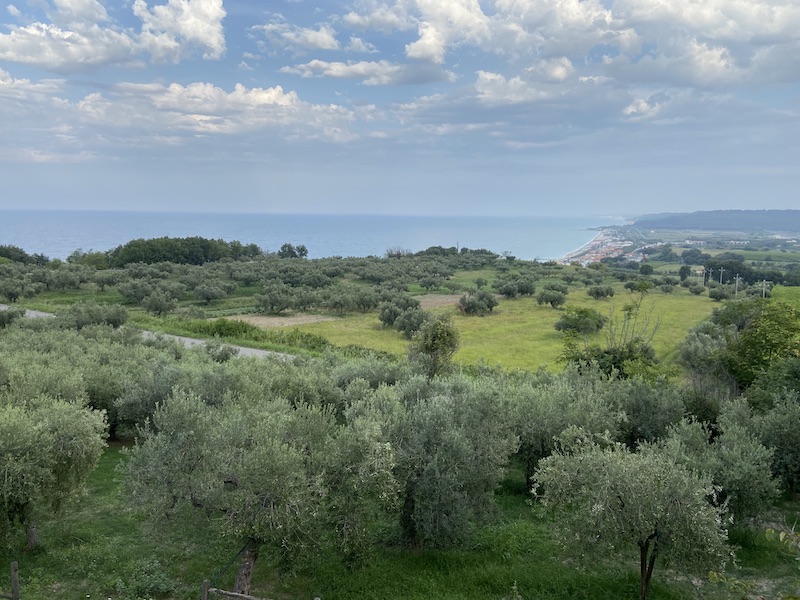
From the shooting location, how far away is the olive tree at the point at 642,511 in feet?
41.9

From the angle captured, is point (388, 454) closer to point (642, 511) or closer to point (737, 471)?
point (642, 511)

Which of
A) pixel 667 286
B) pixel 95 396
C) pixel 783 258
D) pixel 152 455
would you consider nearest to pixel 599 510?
pixel 152 455

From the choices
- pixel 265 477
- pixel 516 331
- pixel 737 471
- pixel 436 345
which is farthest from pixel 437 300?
pixel 265 477

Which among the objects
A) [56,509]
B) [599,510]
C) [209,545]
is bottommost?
[209,545]

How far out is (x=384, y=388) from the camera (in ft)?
66.7

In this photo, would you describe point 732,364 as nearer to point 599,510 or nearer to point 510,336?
point 599,510

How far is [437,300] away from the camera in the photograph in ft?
276

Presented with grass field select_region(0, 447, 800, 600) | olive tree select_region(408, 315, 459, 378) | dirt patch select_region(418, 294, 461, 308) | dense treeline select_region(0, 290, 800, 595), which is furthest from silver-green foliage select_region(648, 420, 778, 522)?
dirt patch select_region(418, 294, 461, 308)

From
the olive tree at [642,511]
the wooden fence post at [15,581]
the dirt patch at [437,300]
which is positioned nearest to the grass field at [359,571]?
the wooden fence post at [15,581]

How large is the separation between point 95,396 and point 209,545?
12296mm

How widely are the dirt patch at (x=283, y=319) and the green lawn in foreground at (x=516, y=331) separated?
102 inches

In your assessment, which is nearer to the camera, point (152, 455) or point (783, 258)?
point (152, 455)

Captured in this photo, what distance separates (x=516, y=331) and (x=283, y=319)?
91.8 feet

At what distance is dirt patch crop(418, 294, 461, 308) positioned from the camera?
7919 cm
